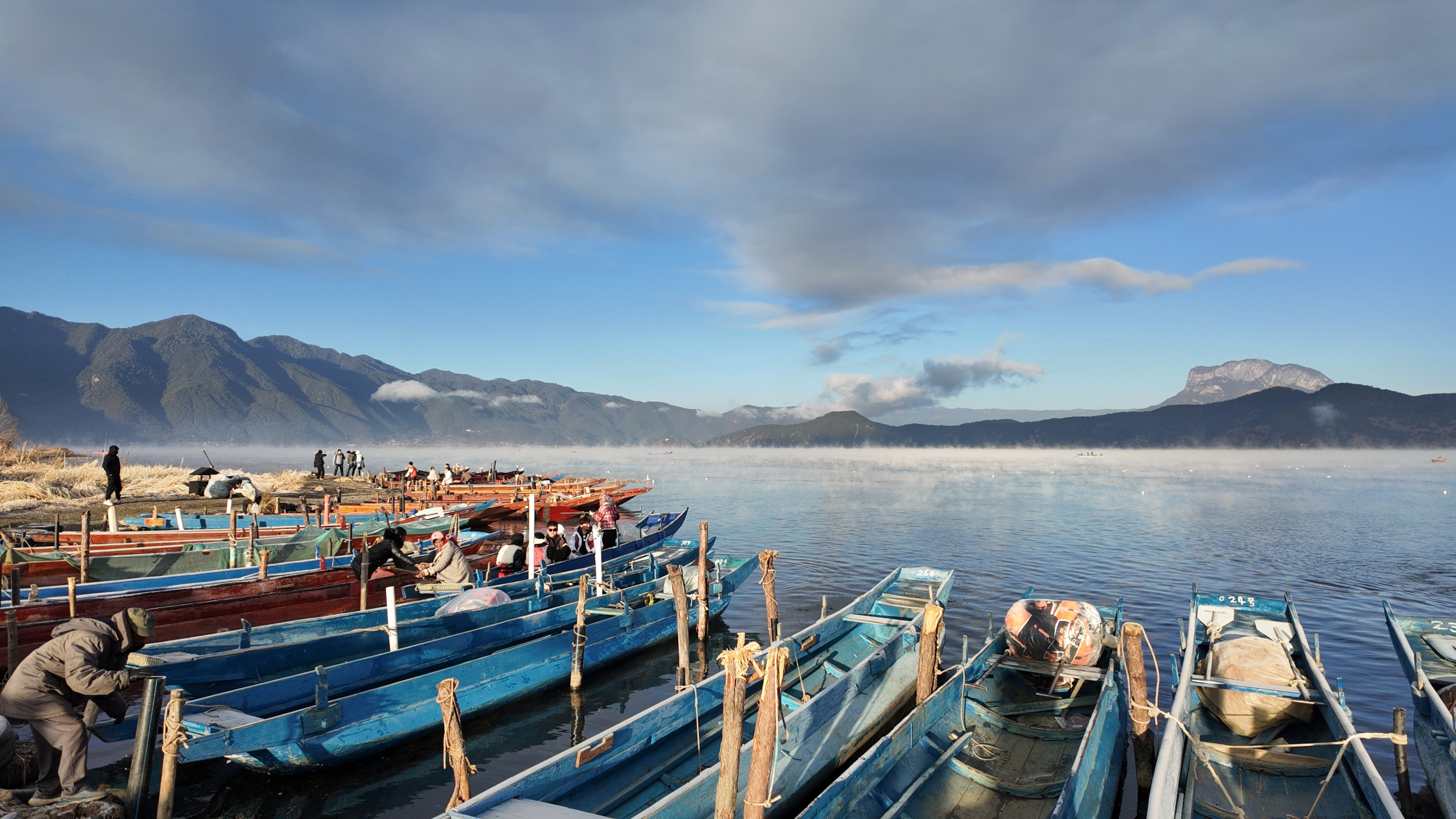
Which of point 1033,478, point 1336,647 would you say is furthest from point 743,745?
point 1033,478

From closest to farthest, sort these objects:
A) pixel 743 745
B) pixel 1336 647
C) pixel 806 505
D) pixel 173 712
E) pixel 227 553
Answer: pixel 173 712
pixel 743 745
pixel 1336 647
pixel 227 553
pixel 806 505

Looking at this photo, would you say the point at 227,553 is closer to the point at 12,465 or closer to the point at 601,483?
the point at 601,483

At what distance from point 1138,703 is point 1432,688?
4313mm

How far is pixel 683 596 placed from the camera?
45.8 ft

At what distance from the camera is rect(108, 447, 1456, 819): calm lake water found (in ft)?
33.9

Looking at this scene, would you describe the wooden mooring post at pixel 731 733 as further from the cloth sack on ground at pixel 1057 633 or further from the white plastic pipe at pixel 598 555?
the white plastic pipe at pixel 598 555

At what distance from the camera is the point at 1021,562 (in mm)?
28547

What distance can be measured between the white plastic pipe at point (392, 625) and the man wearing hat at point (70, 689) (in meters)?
3.76

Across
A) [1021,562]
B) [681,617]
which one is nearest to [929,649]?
[681,617]

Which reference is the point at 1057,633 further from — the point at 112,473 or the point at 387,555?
the point at 112,473

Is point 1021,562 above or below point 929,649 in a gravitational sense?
below

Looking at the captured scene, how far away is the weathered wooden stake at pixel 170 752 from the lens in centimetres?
724

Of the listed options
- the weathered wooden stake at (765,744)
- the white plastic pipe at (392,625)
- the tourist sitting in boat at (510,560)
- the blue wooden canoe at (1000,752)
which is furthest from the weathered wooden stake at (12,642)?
the blue wooden canoe at (1000,752)

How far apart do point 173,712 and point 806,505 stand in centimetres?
4539
